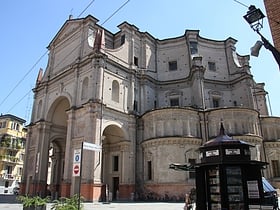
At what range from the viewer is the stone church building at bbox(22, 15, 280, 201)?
89.5ft

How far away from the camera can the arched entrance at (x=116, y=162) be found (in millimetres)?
28531

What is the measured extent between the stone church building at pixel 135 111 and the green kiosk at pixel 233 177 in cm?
1811

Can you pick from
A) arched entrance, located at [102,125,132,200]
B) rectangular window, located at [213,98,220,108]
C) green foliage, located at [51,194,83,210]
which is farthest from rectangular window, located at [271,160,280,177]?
green foliage, located at [51,194,83,210]

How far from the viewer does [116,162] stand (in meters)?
31.3

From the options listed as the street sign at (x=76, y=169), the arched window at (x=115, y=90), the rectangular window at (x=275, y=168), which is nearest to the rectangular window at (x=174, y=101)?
the arched window at (x=115, y=90)

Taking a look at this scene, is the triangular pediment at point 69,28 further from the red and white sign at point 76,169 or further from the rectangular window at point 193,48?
the red and white sign at point 76,169

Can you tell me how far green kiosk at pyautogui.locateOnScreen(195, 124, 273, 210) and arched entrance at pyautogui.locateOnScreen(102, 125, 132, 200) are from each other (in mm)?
21021

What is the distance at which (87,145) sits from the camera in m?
11.1

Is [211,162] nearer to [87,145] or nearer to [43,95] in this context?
[87,145]

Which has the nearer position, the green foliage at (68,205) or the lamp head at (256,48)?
the lamp head at (256,48)

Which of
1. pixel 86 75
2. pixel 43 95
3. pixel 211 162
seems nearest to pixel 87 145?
pixel 211 162

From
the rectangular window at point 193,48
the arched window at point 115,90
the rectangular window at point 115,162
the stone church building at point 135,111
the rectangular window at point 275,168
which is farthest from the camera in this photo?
the rectangular window at point 193,48

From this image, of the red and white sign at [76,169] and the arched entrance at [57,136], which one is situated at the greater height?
the arched entrance at [57,136]

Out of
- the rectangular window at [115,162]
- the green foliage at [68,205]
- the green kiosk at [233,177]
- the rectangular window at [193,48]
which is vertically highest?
the rectangular window at [193,48]
